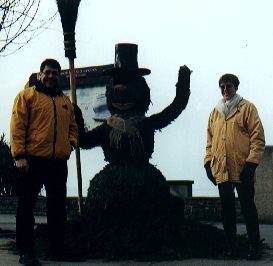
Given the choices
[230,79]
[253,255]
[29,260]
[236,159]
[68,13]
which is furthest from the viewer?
[68,13]

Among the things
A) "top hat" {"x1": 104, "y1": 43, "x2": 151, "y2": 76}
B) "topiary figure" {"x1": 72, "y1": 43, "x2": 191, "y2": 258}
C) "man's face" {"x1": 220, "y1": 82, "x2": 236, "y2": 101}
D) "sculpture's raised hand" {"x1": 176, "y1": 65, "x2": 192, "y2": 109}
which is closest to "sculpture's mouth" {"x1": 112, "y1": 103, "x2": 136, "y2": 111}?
"topiary figure" {"x1": 72, "y1": 43, "x2": 191, "y2": 258}

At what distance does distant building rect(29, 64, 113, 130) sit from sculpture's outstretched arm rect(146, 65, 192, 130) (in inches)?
108

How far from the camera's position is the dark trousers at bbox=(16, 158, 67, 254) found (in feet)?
17.8

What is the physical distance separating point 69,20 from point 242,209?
2.93m

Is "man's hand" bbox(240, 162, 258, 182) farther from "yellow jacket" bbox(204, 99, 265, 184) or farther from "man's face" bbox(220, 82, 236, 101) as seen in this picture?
"man's face" bbox(220, 82, 236, 101)

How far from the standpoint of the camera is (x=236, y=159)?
5.83m

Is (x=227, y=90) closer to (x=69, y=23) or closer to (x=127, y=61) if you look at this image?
(x=127, y=61)

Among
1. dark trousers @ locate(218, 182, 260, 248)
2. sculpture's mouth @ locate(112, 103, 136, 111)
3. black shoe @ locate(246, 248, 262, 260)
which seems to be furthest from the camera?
sculpture's mouth @ locate(112, 103, 136, 111)

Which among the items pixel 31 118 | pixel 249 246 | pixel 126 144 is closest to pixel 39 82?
pixel 31 118

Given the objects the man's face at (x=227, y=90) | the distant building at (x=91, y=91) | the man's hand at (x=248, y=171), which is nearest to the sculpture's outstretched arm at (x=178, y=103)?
the man's face at (x=227, y=90)

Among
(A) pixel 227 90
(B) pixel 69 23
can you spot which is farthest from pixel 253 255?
(B) pixel 69 23

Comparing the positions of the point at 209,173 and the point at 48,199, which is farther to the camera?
the point at 209,173

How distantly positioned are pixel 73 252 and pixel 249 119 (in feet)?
6.65

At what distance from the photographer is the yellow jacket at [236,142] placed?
229 inches
